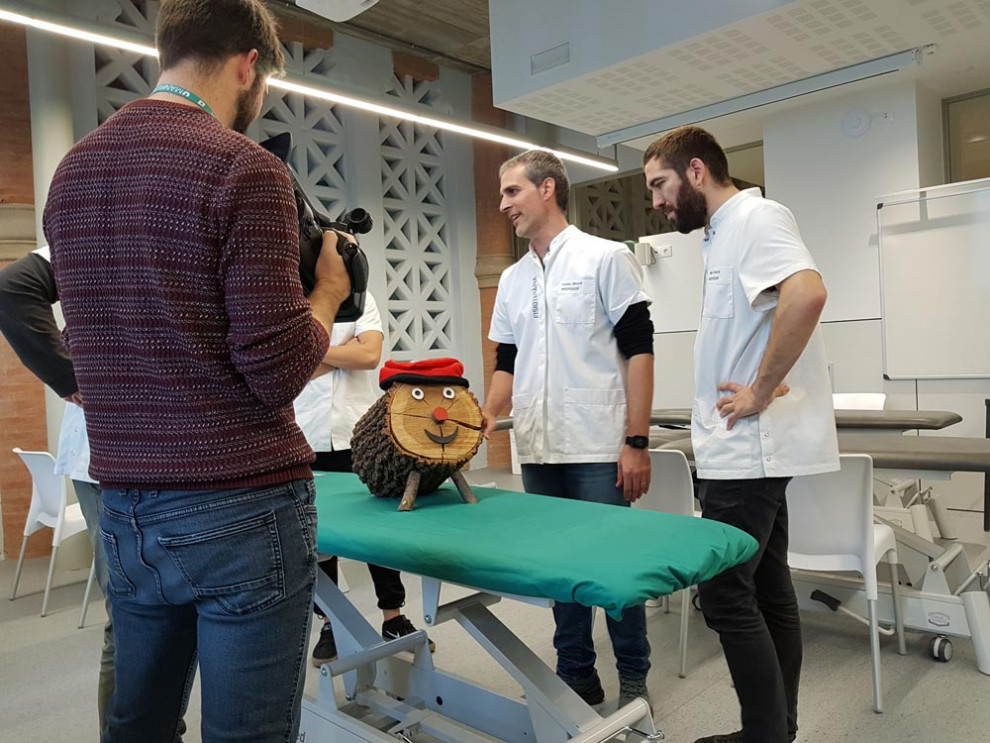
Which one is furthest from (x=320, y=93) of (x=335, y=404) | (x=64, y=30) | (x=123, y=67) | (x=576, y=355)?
(x=576, y=355)

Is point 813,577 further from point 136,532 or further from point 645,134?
point 645,134

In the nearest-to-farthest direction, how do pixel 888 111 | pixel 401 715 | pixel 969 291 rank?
pixel 401 715
pixel 969 291
pixel 888 111

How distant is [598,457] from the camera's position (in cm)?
225

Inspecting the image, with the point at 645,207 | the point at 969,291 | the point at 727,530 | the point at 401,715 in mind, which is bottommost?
the point at 401,715

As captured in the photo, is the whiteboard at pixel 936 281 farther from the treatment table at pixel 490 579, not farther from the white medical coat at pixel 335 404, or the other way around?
the treatment table at pixel 490 579

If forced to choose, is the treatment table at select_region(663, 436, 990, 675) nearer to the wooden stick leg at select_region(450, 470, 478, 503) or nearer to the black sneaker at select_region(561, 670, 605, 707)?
the black sneaker at select_region(561, 670, 605, 707)

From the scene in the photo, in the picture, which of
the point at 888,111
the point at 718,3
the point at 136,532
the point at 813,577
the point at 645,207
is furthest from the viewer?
the point at 645,207

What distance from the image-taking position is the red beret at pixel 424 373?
1875 millimetres

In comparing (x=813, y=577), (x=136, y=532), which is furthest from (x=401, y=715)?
(x=813, y=577)

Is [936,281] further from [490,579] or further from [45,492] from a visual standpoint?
[45,492]

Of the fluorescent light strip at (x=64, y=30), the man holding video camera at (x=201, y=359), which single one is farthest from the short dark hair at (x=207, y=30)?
the fluorescent light strip at (x=64, y=30)

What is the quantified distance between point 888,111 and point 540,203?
433 centimetres

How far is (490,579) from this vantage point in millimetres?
1301

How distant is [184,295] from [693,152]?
145cm
